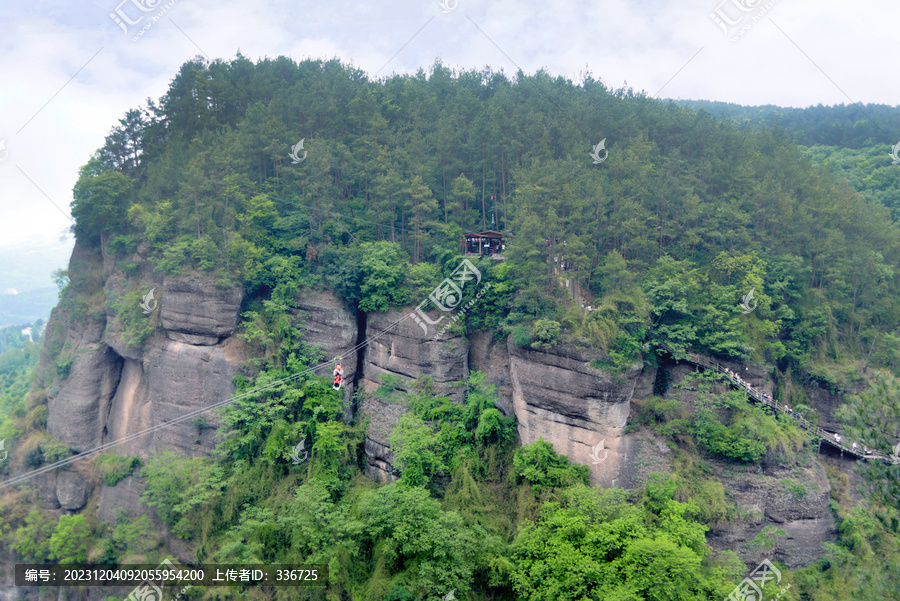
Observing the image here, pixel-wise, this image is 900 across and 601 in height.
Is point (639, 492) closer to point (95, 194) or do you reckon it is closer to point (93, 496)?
point (93, 496)

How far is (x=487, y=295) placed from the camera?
28000mm

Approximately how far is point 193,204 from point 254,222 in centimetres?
355

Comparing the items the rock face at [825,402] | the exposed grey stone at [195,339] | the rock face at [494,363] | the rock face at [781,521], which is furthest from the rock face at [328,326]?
the rock face at [825,402]

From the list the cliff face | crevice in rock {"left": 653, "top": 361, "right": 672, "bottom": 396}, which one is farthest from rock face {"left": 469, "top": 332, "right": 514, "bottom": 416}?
crevice in rock {"left": 653, "top": 361, "right": 672, "bottom": 396}

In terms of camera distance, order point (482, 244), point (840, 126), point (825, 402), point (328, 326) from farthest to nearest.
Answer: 1. point (840, 126)
2. point (482, 244)
3. point (328, 326)
4. point (825, 402)

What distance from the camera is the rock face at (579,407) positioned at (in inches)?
932

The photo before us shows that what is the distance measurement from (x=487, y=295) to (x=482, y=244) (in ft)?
14.3

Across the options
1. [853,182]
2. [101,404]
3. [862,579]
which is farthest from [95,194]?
[853,182]

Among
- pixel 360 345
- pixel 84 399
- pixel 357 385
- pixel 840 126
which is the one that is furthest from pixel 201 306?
pixel 840 126

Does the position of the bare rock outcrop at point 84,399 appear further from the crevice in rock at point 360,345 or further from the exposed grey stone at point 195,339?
the crevice in rock at point 360,345

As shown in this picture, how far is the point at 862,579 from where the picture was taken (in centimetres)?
1327

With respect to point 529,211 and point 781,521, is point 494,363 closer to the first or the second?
point 529,211

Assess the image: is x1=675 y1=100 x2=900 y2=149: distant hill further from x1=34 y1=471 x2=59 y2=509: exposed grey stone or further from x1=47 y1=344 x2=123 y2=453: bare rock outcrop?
x1=34 y1=471 x2=59 y2=509: exposed grey stone

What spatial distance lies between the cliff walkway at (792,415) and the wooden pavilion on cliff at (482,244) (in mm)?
12219
